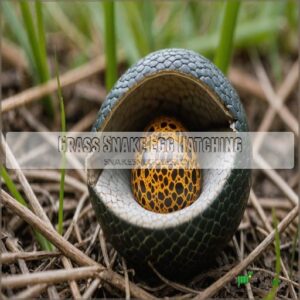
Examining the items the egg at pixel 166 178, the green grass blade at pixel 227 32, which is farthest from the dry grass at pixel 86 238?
the green grass blade at pixel 227 32

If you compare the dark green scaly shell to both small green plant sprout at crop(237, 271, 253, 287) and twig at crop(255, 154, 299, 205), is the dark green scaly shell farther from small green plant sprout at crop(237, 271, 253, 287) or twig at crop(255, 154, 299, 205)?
twig at crop(255, 154, 299, 205)

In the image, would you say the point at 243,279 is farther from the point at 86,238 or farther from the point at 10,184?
the point at 10,184

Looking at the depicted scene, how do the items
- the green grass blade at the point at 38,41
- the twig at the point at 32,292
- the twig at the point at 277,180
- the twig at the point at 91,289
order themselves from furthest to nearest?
the green grass blade at the point at 38,41
the twig at the point at 277,180
the twig at the point at 91,289
the twig at the point at 32,292

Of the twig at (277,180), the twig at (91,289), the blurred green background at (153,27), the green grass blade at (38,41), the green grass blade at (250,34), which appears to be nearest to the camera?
the twig at (91,289)

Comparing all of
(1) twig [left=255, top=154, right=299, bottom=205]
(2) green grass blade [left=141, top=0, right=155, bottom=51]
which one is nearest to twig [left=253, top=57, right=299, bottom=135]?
(1) twig [left=255, top=154, right=299, bottom=205]

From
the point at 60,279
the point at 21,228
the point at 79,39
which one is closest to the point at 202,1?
the point at 79,39

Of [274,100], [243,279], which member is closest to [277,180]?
[274,100]

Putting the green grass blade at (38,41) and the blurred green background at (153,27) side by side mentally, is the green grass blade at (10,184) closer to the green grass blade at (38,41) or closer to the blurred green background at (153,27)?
the green grass blade at (38,41)
